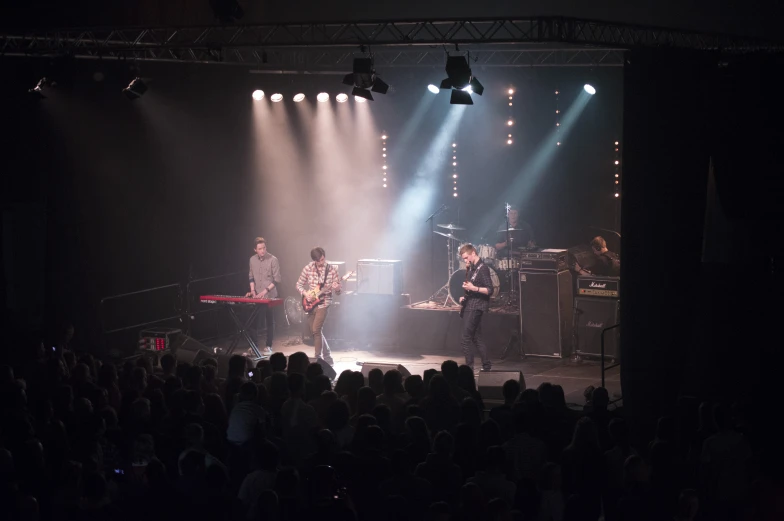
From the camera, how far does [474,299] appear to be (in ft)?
42.1

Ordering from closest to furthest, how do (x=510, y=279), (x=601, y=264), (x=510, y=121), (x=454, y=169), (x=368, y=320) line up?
(x=601, y=264) → (x=510, y=279) → (x=368, y=320) → (x=510, y=121) → (x=454, y=169)

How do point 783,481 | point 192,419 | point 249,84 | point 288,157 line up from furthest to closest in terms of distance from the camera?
point 288,157
point 249,84
point 192,419
point 783,481

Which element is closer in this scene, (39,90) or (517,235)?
(39,90)

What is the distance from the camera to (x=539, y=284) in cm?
1405

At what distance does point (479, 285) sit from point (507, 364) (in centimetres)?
177

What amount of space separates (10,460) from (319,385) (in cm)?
275

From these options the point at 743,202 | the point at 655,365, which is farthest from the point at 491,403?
the point at 743,202

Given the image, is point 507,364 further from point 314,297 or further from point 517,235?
point 314,297

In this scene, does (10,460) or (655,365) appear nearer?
(10,460)

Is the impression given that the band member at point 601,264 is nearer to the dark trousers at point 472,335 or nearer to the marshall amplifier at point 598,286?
the marshall amplifier at point 598,286

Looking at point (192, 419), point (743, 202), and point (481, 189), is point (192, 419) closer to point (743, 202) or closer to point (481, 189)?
point (743, 202)

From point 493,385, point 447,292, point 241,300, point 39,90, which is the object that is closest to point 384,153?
point 447,292

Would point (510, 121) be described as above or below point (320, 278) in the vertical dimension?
above

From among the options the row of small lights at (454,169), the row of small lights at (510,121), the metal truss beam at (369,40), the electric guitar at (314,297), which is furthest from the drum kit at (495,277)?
the metal truss beam at (369,40)
